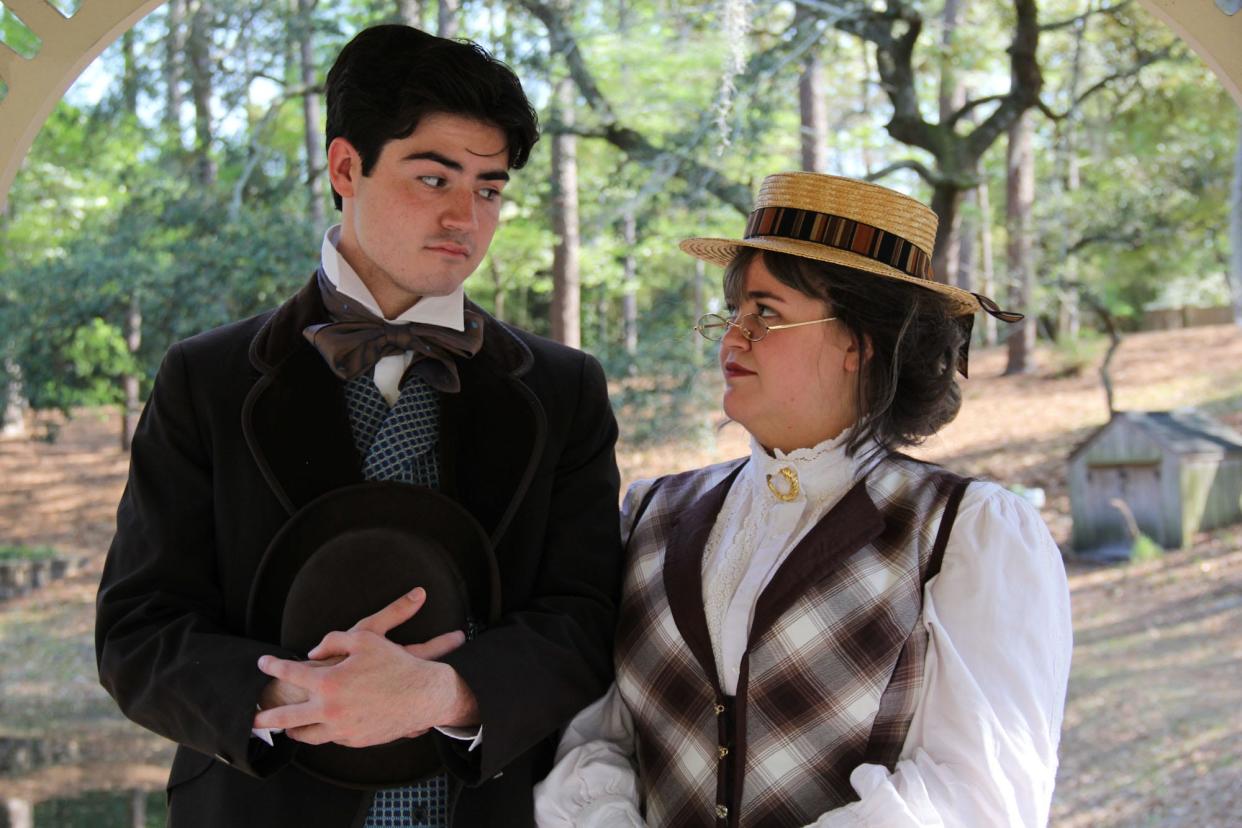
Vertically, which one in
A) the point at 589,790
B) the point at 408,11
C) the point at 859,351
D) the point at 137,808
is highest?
the point at 408,11

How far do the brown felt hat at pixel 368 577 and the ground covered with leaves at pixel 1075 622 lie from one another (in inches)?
136

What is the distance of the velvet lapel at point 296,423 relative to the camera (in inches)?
67.8

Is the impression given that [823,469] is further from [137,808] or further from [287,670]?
[137,808]

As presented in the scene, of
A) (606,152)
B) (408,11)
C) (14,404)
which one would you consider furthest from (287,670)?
(14,404)

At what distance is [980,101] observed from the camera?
24.3ft

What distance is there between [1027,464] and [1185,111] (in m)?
3.14

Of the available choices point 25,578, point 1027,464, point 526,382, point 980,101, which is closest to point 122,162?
point 25,578

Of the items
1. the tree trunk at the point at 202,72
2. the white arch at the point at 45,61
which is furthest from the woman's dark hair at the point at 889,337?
the tree trunk at the point at 202,72

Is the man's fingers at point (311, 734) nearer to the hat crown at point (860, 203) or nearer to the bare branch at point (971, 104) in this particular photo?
the hat crown at point (860, 203)

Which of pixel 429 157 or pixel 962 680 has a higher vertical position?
pixel 429 157

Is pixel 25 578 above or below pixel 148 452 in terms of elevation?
below

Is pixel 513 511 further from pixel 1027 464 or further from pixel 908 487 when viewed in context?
pixel 1027 464

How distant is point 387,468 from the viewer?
1.75m

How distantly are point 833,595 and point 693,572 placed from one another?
213mm
